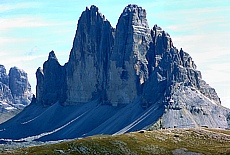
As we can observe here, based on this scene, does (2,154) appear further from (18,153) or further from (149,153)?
(149,153)

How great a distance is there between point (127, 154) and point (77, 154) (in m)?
14.1

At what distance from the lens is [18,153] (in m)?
187

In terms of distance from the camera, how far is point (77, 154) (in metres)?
189

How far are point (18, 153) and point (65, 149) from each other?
11.6 meters

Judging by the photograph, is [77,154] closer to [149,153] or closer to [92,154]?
[92,154]

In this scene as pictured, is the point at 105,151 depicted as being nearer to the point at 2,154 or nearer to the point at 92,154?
the point at 92,154

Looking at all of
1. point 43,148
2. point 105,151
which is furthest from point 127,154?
point 43,148

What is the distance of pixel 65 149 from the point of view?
190 m

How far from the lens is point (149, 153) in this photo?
200m

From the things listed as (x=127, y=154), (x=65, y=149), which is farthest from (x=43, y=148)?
(x=127, y=154)

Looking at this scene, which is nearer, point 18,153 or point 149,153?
point 18,153

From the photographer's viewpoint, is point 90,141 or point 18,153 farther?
point 90,141

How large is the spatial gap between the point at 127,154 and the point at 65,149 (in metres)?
16.4

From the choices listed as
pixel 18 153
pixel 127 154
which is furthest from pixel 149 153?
pixel 18 153
